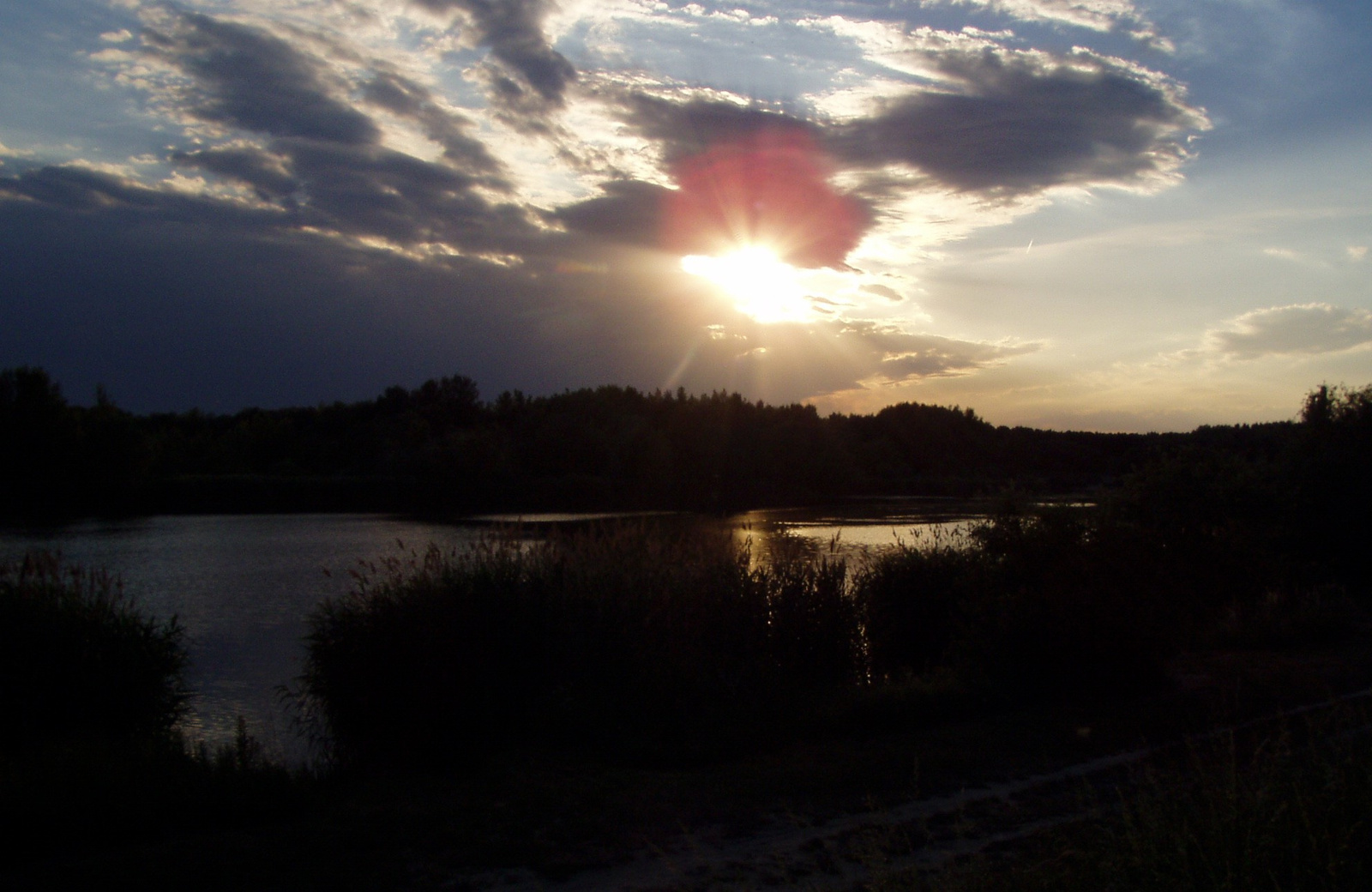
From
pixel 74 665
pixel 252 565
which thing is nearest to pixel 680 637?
pixel 74 665

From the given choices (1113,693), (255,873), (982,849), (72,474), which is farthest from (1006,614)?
(72,474)

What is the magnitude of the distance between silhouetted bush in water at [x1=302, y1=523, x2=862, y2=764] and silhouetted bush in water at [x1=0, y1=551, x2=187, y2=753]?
200cm

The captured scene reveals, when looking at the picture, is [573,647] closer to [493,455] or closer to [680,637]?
[680,637]

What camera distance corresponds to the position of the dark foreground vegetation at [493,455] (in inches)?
1901

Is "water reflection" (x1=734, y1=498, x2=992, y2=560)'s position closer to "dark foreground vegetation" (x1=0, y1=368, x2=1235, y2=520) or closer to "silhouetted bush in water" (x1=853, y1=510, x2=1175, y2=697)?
"silhouetted bush in water" (x1=853, y1=510, x2=1175, y2=697)

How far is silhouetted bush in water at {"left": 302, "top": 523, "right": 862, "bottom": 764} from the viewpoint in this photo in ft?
34.0

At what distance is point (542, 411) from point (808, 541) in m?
64.8

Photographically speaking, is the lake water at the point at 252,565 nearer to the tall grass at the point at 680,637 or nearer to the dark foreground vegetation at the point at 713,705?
the dark foreground vegetation at the point at 713,705

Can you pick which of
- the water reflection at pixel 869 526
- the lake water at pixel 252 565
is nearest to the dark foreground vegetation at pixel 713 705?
the water reflection at pixel 869 526

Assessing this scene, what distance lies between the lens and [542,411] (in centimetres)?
7912

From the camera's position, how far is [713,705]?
10836 millimetres

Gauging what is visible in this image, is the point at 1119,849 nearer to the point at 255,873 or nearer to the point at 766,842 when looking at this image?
the point at 766,842

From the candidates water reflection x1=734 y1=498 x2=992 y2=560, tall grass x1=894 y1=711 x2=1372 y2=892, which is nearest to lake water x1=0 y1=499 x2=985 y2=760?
water reflection x1=734 y1=498 x2=992 y2=560

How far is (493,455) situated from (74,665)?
52867 mm
